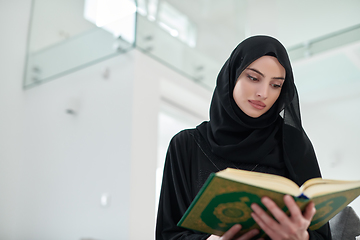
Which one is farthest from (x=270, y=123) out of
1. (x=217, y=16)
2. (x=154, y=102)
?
(x=217, y=16)

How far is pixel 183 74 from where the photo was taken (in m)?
3.54

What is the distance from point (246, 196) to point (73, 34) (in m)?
3.48

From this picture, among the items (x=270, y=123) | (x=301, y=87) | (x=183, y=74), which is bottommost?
(x=270, y=123)

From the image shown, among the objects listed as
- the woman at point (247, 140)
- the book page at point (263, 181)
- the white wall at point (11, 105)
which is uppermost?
the white wall at point (11, 105)

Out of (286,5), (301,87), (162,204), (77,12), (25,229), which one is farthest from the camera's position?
(286,5)

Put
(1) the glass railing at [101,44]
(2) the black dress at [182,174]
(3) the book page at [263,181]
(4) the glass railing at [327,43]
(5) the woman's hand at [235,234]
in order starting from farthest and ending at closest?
(4) the glass railing at [327,43] → (1) the glass railing at [101,44] → (2) the black dress at [182,174] → (5) the woman's hand at [235,234] → (3) the book page at [263,181]

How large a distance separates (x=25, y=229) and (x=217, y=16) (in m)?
2.83

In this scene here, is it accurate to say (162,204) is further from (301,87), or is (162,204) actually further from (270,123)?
(301,87)

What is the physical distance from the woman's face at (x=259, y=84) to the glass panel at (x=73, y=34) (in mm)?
2026

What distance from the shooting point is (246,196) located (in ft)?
2.55

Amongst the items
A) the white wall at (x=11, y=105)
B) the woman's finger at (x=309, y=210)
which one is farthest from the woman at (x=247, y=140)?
the white wall at (x=11, y=105)

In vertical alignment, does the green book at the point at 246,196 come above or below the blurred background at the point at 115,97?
below

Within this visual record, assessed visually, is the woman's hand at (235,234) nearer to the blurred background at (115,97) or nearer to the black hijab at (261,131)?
the black hijab at (261,131)

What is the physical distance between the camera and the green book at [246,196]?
2.44ft
